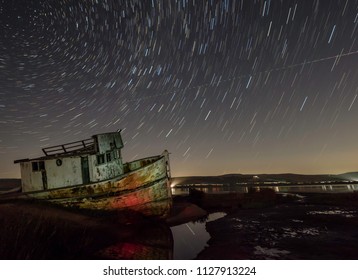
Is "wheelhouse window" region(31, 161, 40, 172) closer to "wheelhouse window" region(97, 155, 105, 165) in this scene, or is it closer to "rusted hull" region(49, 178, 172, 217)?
"rusted hull" region(49, 178, 172, 217)

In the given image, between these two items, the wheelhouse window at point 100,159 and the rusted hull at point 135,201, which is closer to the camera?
the rusted hull at point 135,201

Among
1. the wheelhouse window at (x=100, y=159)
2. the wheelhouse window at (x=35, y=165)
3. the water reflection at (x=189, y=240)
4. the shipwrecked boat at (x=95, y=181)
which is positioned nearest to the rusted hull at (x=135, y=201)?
the shipwrecked boat at (x=95, y=181)

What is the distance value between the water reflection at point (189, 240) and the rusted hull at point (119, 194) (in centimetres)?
191

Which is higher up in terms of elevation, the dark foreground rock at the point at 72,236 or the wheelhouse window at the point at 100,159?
the wheelhouse window at the point at 100,159

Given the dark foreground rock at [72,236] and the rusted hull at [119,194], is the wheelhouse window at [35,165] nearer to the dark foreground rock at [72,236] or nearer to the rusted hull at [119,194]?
the rusted hull at [119,194]

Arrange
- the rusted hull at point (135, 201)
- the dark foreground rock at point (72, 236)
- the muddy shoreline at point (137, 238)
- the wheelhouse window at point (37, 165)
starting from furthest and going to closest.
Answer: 1. the wheelhouse window at point (37, 165)
2. the rusted hull at point (135, 201)
3. the muddy shoreline at point (137, 238)
4. the dark foreground rock at point (72, 236)

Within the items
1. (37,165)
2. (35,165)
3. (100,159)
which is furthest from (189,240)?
(35,165)

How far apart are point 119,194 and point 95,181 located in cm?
150

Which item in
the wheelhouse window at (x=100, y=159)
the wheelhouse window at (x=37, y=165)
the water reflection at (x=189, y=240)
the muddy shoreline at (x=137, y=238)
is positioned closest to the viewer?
the muddy shoreline at (x=137, y=238)

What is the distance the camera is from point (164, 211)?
47.0ft

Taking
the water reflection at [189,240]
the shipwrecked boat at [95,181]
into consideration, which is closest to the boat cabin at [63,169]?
the shipwrecked boat at [95,181]

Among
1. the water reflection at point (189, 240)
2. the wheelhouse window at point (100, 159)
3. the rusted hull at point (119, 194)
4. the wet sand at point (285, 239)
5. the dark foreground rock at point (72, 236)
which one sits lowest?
the wet sand at point (285, 239)

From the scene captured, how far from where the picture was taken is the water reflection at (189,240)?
9.43 metres
